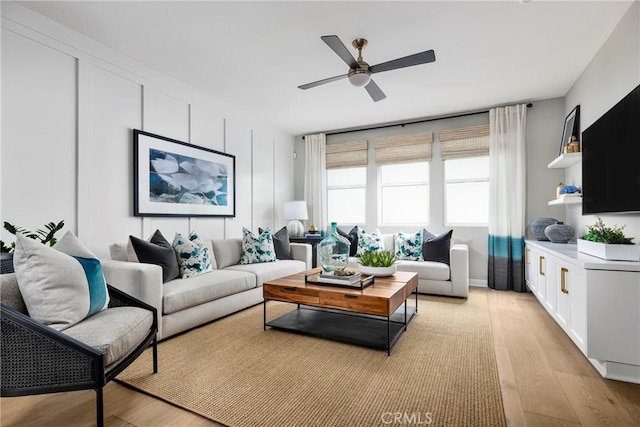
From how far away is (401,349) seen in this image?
8.00 ft

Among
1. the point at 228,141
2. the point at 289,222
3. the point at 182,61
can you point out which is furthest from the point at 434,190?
the point at 182,61

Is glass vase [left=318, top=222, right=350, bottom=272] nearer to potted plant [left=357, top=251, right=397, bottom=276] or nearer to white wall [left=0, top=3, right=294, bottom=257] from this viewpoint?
potted plant [left=357, top=251, right=397, bottom=276]

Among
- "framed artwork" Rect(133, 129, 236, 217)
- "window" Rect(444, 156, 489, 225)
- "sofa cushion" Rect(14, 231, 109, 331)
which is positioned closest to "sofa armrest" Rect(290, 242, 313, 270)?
"framed artwork" Rect(133, 129, 236, 217)

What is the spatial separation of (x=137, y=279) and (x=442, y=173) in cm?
422

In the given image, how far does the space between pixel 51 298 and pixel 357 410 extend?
5.30 ft

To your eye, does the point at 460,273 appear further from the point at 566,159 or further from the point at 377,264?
the point at 566,159

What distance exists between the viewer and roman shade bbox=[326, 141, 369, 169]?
547 cm

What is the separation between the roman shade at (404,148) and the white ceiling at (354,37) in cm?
89

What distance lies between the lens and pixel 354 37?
110 inches

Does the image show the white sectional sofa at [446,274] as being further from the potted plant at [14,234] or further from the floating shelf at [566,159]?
the potted plant at [14,234]

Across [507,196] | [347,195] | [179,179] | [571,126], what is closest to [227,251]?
[179,179]

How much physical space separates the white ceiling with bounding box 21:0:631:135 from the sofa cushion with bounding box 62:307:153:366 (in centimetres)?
215

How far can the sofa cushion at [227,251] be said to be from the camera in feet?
12.5

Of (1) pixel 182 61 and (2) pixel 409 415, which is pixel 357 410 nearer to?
(2) pixel 409 415
